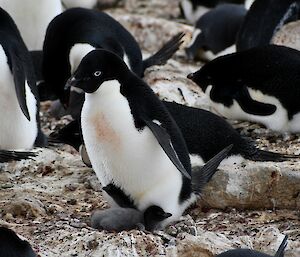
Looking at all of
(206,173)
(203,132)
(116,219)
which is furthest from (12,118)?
(116,219)

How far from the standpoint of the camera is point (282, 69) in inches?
249

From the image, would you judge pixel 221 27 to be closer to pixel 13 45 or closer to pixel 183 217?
pixel 13 45

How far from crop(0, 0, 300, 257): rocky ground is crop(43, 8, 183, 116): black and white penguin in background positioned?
0.64 metres

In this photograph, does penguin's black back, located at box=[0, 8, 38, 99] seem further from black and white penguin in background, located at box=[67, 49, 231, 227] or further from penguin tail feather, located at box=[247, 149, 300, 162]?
penguin tail feather, located at box=[247, 149, 300, 162]

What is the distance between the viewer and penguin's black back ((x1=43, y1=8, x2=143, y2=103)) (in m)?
6.98

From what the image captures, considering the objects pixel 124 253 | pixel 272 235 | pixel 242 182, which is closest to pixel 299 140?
pixel 242 182

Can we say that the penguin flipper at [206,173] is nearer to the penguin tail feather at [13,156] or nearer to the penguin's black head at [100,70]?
the penguin's black head at [100,70]

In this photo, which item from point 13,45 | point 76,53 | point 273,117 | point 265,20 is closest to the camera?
point 13,45

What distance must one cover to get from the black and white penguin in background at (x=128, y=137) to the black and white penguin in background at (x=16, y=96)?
2.37 ft

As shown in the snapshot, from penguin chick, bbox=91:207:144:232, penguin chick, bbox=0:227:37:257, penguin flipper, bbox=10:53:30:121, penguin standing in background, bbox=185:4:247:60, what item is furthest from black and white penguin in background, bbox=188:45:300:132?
penguin chick, bbox=0:227:37:257

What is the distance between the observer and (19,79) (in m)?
5.81

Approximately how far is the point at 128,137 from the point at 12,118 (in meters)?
1.20

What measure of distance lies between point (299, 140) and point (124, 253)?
1.87 meters

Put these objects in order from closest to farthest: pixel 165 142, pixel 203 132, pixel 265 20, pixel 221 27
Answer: pixel 165 142 < pixel 203 132 < pixel 265 20 < pixel 221 27
